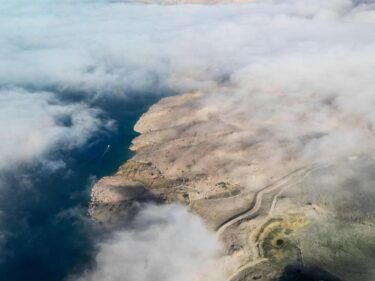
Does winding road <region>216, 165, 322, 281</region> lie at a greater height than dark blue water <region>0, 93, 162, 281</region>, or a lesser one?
greater

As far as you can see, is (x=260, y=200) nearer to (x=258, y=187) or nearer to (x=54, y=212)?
(x=258, y=187)

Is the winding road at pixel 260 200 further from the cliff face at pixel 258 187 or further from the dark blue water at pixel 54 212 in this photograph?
the dark blue water at pixel 54 212

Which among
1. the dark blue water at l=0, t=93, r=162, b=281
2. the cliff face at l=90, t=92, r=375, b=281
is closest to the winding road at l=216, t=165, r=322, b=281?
the cliff face at l=90, t=92, r=375, b=281

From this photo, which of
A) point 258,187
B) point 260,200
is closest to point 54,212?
point 260,200

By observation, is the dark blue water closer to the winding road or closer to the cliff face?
the cliff face

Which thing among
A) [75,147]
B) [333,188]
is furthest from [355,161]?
[75,147]

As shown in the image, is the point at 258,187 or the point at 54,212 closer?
the point at 54,212
